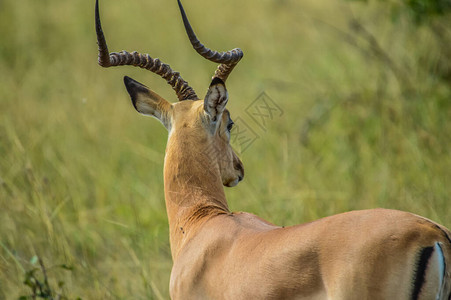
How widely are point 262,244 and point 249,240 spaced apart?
5.7 inches

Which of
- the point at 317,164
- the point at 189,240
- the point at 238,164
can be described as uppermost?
the point at 238,164

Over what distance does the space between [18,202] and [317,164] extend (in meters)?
3.10

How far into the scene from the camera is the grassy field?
528cm

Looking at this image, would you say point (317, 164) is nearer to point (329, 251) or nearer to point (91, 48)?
point (329, 251)

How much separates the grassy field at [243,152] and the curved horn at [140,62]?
90 centimetres

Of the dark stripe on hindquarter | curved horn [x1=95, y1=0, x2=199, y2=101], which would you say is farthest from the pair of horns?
the dark stripe on hindquarter

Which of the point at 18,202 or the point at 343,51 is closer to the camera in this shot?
the point at 18,202

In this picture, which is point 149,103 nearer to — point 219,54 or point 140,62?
point 140,62

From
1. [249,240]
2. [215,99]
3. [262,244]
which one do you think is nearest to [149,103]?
[215,99]

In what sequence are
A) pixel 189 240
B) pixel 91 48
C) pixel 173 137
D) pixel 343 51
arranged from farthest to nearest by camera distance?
pixel 91 48
pixel 343 51
pixel 173 137
pixel 189 240

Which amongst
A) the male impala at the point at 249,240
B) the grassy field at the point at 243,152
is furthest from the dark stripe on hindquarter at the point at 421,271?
the grassy field at the point at 243,152

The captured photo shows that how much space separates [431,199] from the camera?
5.40m

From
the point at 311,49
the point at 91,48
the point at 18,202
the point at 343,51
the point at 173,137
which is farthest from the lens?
the point at 91,48

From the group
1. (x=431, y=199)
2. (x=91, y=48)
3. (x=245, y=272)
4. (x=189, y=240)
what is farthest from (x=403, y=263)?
(x=91, y=48)
